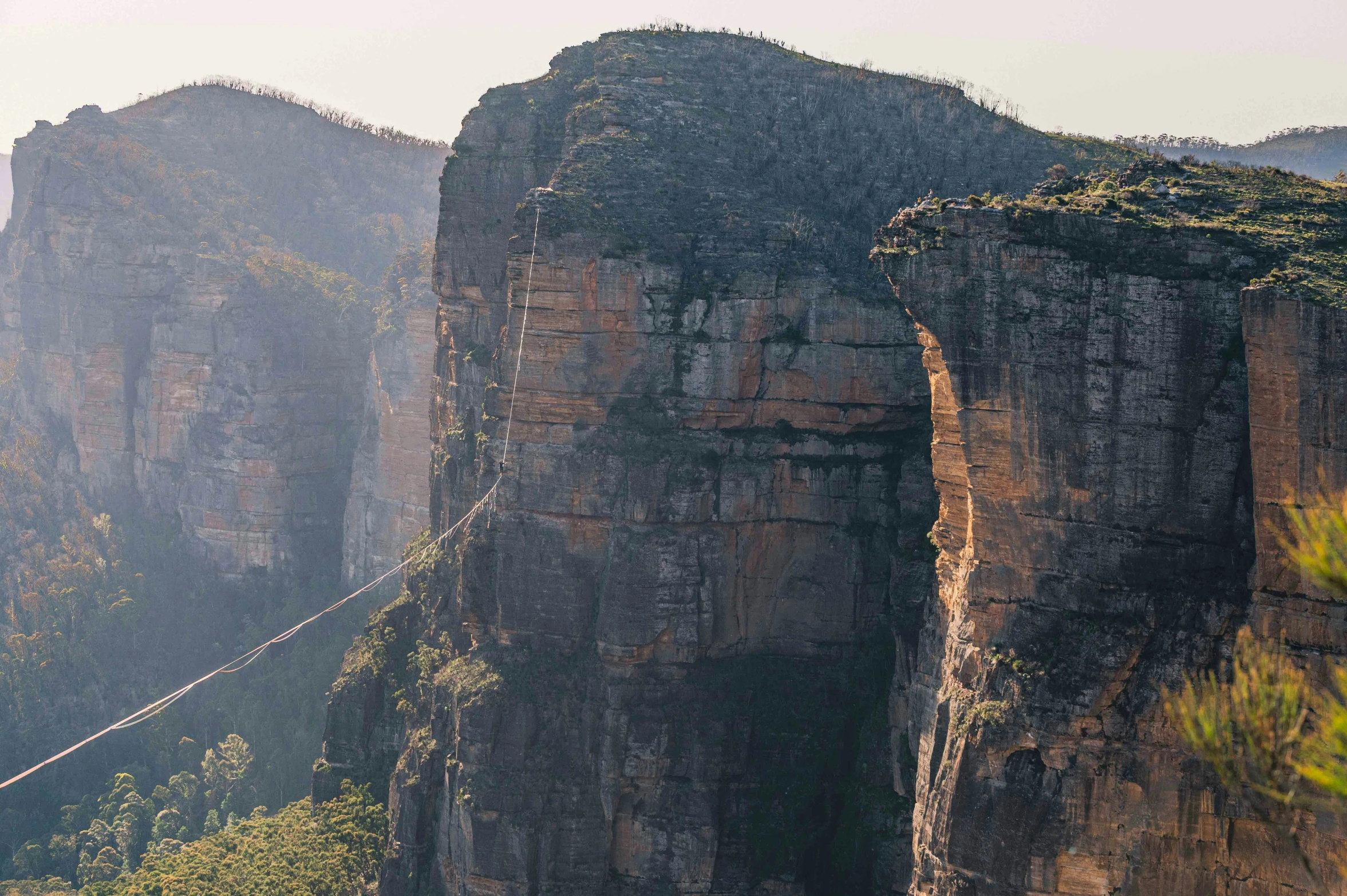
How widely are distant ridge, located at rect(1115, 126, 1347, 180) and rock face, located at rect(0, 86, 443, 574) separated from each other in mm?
44036

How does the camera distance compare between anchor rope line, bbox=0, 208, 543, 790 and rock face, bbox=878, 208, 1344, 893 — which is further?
anchor rope line, bbox=0, 208, 543, 790

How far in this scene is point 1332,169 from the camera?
7950 cm

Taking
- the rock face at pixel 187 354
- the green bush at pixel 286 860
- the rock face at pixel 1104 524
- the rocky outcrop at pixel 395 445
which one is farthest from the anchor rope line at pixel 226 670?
the rock face at pixel 1104 524

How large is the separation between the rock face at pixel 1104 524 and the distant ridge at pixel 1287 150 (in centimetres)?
5102

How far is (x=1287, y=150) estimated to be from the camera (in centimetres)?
8156

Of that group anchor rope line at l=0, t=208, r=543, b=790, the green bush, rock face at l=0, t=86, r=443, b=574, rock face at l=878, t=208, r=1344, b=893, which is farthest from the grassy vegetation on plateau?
rock face at l=0, t=86, r=443, b=574

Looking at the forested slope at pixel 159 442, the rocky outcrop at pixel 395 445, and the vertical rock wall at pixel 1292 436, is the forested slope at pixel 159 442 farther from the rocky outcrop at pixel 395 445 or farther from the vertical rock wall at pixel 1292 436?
the vertical rock wall at pixel 1292 436

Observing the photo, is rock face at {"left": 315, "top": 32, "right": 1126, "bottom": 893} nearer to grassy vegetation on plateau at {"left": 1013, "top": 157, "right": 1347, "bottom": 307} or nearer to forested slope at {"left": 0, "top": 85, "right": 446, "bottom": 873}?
grassy vegetation on plateau at {"left": 1013, "top": 157, "right": 1347, "bottom": 307}

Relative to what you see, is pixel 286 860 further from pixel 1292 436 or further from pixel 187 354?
pixel 187 354

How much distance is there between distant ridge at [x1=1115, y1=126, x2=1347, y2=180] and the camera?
7888 centimetres

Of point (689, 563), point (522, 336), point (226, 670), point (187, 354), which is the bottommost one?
point (226, 670)

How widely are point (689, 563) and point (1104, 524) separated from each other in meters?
16.1

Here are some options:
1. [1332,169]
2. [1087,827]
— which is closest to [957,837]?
[1087,827]

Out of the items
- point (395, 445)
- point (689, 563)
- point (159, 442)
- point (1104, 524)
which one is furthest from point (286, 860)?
point (159, 442)
